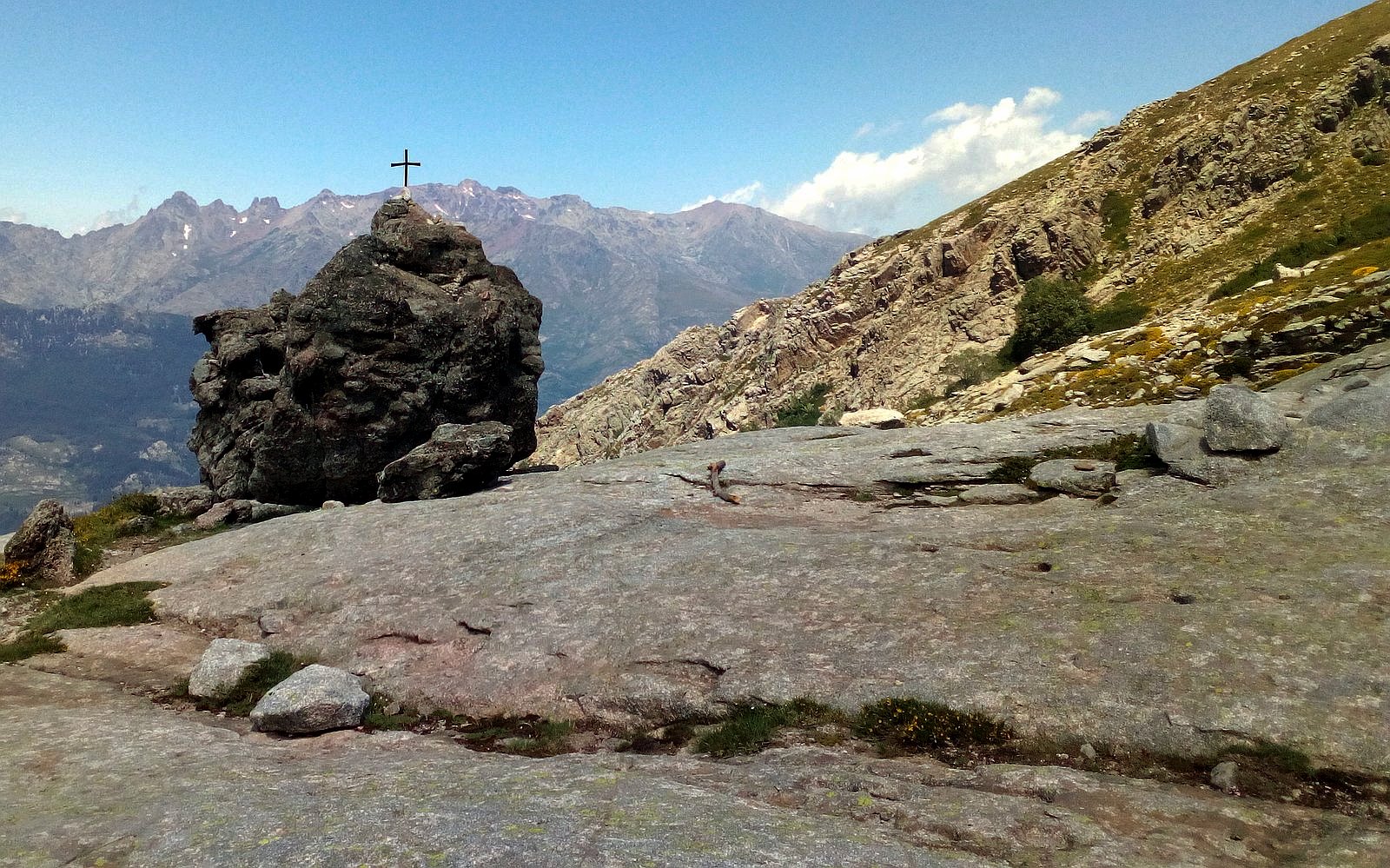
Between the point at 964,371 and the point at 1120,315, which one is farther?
the point at 964,371

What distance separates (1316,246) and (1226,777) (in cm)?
8303

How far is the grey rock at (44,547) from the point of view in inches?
1017

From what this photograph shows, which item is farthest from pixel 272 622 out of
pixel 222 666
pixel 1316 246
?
pixel 1316 246

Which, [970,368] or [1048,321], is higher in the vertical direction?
[1048,321]

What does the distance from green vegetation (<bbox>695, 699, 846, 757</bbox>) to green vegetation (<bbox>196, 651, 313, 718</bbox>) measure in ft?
37.9

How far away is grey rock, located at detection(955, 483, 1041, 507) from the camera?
22578 mm

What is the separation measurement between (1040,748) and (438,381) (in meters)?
35.2

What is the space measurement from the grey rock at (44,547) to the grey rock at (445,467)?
11.5 metres

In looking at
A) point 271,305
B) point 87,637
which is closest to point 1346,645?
point 87,637

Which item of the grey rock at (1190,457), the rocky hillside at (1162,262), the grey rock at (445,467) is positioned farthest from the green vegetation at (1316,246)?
the grey rock at (445,467)

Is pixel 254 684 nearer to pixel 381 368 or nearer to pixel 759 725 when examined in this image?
pixel 759 725

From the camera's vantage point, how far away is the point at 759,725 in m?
13.6

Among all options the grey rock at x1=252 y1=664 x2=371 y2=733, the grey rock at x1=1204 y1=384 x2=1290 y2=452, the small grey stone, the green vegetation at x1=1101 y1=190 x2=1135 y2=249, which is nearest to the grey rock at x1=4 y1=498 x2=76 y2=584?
the small grey stone

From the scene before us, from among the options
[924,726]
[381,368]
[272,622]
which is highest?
[381,368]
